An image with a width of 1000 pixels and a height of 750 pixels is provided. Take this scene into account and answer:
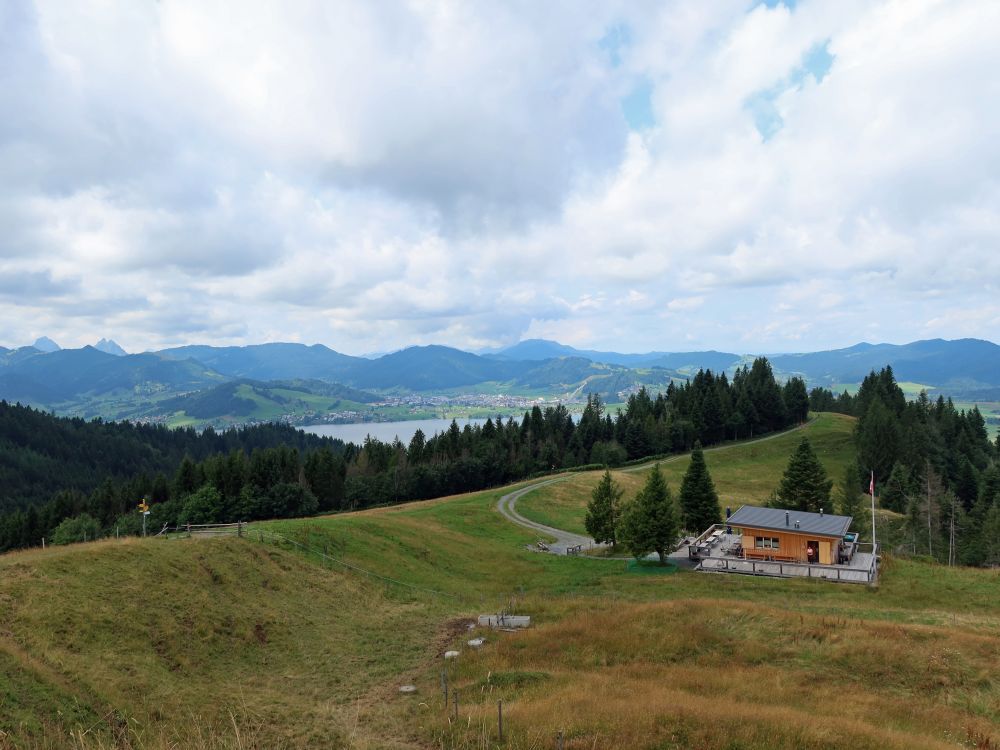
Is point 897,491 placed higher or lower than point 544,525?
higher

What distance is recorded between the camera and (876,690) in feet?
62.1

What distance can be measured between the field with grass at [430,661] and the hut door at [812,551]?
7595mm

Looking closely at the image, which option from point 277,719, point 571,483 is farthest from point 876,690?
point 571,483

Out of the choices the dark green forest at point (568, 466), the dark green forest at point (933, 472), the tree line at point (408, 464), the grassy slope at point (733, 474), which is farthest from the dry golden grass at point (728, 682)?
the dark green forest at point (568, 466)

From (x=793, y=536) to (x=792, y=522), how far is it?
185 cm

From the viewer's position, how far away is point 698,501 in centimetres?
5744

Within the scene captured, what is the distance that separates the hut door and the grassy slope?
1022 inches

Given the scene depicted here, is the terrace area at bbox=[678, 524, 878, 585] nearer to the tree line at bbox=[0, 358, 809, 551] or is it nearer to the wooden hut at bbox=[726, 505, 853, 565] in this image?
the wooden hut at bbox=[726, 505, 853, 565]

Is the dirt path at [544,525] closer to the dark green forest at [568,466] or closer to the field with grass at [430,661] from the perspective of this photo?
the dark green forest at [568,466]

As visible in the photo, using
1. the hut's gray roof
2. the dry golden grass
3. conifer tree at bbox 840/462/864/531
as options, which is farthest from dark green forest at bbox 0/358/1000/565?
the dry golden grass

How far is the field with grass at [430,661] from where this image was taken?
1453 centimetres

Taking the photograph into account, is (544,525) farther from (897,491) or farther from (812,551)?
(897,491)

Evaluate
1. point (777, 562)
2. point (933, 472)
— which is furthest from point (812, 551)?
point (933, 472)

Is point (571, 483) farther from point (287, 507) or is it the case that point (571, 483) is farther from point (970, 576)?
point (970, 576)
